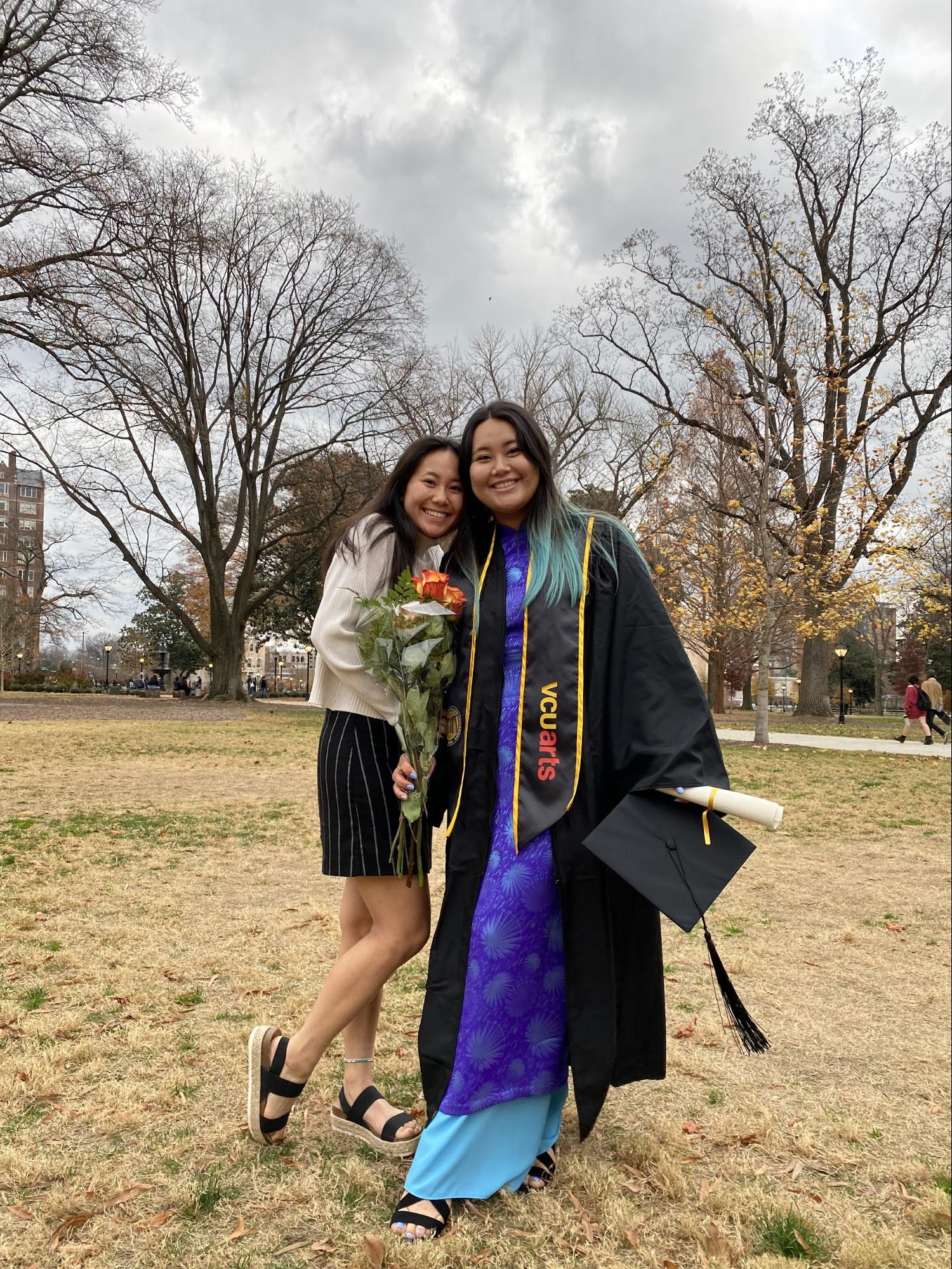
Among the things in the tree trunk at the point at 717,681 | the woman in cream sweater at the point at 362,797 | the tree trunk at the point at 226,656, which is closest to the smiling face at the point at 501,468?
the woman in cream sweater at the point at 362,797

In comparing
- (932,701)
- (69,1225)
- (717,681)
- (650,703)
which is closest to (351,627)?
(650,703)

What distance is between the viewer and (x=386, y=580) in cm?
241

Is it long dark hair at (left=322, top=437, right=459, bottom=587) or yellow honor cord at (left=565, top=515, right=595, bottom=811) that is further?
long dark hair at (left=322, top=437, right=459, bottom=587)

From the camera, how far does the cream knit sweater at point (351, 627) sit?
234 centimetres

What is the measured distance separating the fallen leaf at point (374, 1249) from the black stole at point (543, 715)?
0.96 metres

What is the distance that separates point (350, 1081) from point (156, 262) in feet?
45.9

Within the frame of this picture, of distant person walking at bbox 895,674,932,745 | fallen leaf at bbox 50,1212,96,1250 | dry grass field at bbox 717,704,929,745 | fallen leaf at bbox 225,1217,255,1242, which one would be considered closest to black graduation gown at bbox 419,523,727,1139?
fallen leaf at bbox 225,1217,255,1242

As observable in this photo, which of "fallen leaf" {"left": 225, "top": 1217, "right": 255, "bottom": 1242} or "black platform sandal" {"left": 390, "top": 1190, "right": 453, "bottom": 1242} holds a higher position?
"black platform sandal" {"left": 390, "top": 1190, "right": 453, "bottom": 1242}

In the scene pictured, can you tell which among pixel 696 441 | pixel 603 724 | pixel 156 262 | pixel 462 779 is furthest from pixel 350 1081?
pixel 696 441

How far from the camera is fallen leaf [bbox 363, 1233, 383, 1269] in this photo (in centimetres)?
197

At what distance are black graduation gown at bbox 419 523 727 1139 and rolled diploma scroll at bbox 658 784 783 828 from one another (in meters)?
0.03

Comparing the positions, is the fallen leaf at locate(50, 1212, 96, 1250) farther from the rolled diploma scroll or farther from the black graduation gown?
the rolled diploma scroll

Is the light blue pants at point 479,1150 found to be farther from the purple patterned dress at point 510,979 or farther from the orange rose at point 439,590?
the orange rose at point 439,590

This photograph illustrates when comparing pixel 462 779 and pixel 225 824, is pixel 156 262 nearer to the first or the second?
pixel 225 824
